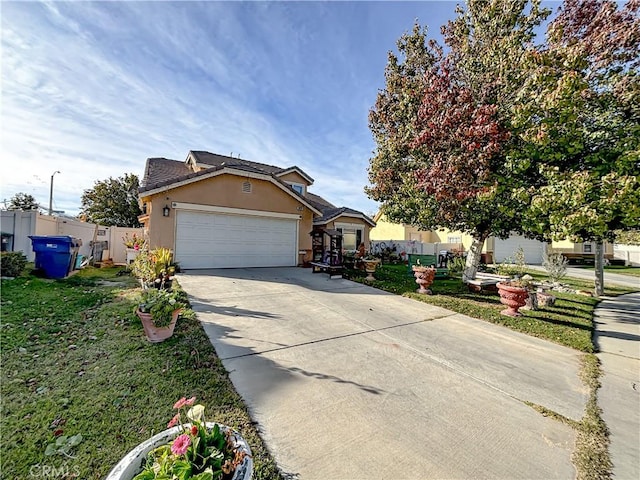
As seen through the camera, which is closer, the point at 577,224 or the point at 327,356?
the point at 327,356

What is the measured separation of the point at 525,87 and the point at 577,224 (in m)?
3.42

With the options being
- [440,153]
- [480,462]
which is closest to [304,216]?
[440,153]

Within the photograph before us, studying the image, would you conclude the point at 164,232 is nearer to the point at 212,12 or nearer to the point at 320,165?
the point at 212,12

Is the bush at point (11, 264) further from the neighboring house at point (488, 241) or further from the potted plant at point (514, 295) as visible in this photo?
the neighboring house at point (488, 241)

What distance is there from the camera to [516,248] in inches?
874

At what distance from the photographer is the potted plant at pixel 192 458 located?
136 cm

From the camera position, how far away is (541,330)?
5848 millimetres

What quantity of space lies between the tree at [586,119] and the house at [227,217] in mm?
9716

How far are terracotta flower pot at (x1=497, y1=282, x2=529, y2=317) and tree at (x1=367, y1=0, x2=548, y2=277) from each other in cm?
196

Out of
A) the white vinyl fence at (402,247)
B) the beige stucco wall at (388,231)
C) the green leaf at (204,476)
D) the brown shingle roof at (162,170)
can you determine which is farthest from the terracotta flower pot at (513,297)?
the beige stucco wall at (388,231)

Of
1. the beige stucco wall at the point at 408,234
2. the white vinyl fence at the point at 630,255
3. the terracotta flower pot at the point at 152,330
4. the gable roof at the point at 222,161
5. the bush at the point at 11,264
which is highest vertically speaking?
the gable roof at the point at 222,161

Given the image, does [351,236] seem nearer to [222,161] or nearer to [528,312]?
[222,161]

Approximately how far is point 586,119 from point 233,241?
12.1 m

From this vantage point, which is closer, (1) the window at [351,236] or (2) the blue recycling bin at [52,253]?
(2) the blue recycling bin at [52,253]
